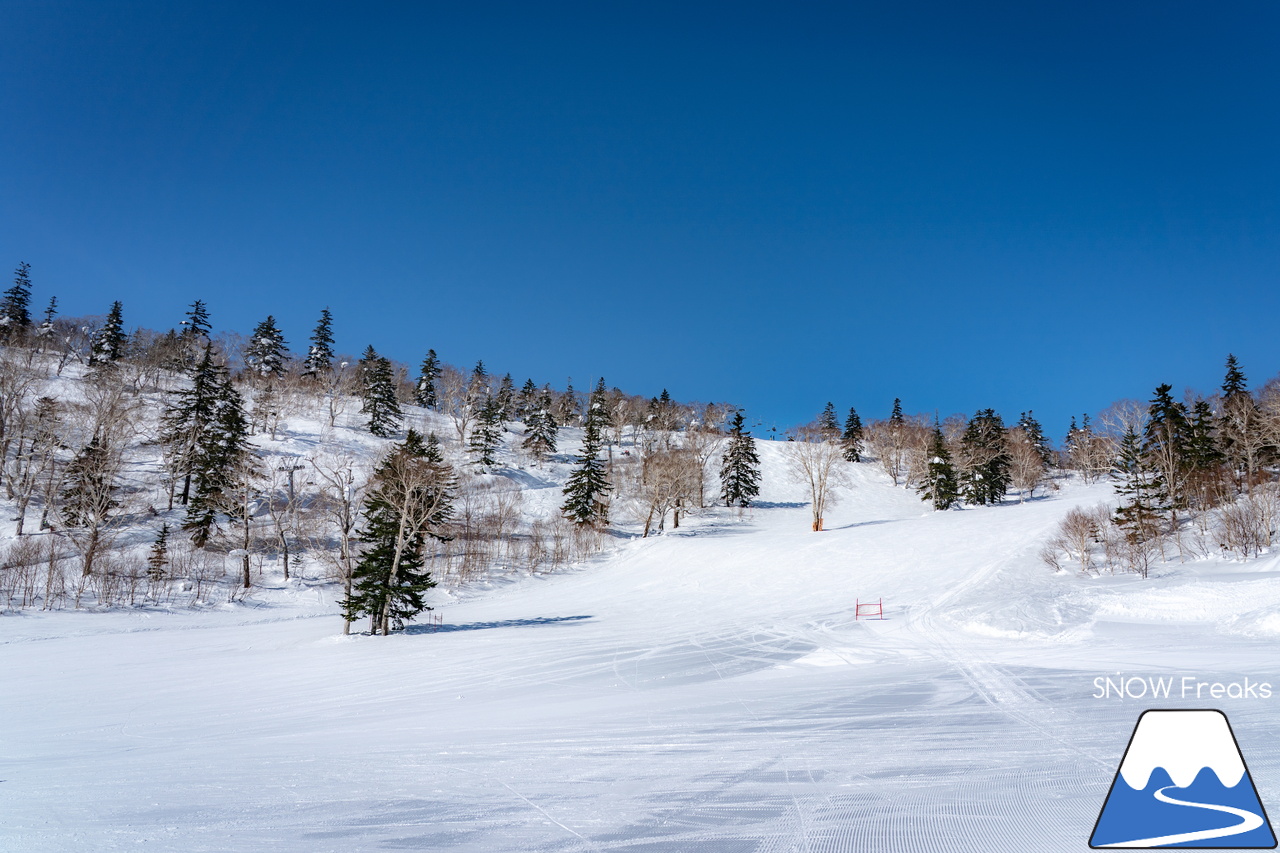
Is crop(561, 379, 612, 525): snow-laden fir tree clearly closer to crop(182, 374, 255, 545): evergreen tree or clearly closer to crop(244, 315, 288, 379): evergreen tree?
crop(182, 374, 255, 545): evergreen tree

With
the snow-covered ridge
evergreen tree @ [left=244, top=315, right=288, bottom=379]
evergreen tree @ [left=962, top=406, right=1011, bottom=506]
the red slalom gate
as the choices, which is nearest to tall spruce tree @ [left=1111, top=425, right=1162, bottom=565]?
the red slalom gate

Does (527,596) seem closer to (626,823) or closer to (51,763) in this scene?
(51,763)

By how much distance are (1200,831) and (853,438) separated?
95396mm

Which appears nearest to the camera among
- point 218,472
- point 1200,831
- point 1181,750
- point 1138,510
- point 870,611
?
point 1200,831

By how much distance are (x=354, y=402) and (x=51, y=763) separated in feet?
273

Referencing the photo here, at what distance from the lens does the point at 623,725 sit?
8.61 metres

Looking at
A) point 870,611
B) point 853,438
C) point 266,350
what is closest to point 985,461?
point 853,438

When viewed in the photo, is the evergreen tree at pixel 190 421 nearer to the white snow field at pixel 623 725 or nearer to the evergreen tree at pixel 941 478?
the white snow field at pixel 623 725

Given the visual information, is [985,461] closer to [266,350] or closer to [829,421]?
[829,421]

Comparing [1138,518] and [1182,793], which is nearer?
[1182,793]

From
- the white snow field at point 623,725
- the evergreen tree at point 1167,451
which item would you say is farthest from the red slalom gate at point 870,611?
the evergreen tree at point 1167,451

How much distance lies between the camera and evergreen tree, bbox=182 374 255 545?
38.5 m

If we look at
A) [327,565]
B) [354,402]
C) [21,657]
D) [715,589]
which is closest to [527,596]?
[715,589]

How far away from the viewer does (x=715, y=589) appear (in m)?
34.6
